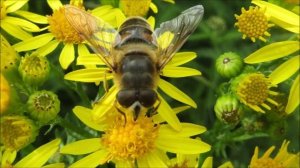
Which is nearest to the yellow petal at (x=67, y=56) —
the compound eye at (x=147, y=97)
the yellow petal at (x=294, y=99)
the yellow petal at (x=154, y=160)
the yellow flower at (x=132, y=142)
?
the yellow flower at (x=132, y=142)

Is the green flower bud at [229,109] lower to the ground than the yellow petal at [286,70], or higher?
lower

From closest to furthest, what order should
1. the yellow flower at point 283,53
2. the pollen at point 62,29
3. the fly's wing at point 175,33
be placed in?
1. the fly's wing at point 175,33
2. the yellow flower at point 283,53
3. the pollen at point 62,29

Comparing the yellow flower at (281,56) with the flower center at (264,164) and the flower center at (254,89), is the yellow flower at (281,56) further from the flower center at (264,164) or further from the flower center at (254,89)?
the flower center at (264,164)

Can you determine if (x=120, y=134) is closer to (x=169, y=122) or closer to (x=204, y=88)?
(x=169, y=122)

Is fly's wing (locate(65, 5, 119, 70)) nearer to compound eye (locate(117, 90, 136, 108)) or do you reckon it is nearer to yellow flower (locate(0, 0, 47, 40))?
compound eye (locate(117, 90, 136, 108))

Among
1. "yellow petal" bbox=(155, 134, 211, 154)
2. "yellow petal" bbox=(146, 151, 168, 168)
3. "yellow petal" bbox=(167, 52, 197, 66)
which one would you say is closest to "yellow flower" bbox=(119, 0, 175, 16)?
"yellow petal" bbox=(167, 52, 197, 66)

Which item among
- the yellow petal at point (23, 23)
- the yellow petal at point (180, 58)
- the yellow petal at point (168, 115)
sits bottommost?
the yellow petal at point (168, 115)
